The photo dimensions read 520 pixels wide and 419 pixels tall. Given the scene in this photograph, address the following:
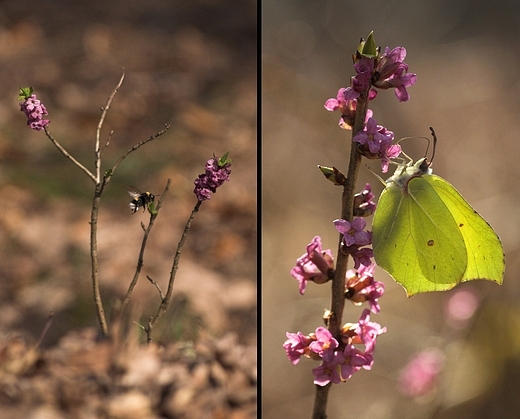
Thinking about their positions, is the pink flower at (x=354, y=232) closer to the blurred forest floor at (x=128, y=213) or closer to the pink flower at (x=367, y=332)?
the pink flower at (x=367, y=332)

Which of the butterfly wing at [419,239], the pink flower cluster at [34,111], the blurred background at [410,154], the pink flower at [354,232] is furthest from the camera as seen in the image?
the blurred background at [410,154]

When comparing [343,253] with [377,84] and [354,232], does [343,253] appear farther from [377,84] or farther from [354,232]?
[377,84]

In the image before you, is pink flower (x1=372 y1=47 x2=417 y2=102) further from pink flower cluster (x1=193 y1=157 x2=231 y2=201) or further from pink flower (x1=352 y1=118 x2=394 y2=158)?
pink flower cluster (x1=193 y1=157 x2=231 y2=201)

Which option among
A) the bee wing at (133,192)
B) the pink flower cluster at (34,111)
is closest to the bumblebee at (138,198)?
the bee wing at (133,192)

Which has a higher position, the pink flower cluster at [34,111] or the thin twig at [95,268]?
the pink flower cluster at [34,111]

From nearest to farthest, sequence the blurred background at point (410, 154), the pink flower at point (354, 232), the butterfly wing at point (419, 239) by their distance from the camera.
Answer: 1. the pink flower at point (354, 232)
2. the butterfly wing at point (419, 239)
3. the blurred background at point (410, 154)

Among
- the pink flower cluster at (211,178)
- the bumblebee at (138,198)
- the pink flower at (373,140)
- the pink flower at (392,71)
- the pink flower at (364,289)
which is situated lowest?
the pink flower at (364,289)

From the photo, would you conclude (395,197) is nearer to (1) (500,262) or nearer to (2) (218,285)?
(1) (500,262)
